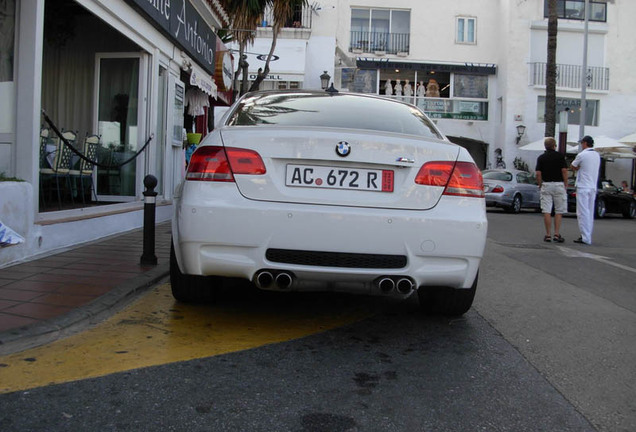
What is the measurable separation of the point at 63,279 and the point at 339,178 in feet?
8.98

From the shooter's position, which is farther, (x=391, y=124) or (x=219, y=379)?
(x=391, y=124)

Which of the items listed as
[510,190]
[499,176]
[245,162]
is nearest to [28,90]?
[245,162]

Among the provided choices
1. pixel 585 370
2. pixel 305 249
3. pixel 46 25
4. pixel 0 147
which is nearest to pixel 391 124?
pixel 305 249

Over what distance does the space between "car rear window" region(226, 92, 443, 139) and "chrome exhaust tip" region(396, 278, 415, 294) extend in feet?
3.64

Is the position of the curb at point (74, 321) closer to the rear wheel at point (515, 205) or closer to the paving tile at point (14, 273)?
the paving tile at point (14, 273)

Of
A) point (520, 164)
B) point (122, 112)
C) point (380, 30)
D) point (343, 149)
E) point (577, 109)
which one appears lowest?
point (343, 149)

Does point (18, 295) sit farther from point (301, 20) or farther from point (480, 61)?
point (480, 61)

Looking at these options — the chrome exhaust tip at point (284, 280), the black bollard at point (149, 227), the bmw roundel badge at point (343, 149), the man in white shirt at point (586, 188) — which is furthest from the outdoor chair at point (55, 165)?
the man in white shirt at point (586, 188)

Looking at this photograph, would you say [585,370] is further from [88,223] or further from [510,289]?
[88,223]

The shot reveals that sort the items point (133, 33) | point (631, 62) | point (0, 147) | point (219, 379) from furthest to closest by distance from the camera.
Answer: point (631, 62), point (133, 33), point (0, 147), point (219, 379)

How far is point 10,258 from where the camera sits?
5066mm

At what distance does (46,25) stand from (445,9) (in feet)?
77.6

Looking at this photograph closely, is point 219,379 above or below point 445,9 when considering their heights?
below

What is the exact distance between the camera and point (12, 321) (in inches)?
134
